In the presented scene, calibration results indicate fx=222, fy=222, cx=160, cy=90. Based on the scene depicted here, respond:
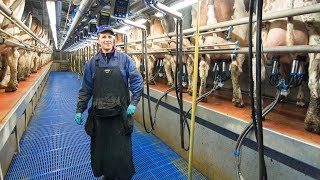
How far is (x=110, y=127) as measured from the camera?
7.22 ft

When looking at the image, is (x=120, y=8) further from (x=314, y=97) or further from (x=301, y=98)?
(x=314, y=97)

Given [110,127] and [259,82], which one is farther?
[110,127]

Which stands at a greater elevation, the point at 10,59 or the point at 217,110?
the point at 10,59

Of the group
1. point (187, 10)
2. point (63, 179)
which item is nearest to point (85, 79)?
point (63, 179)

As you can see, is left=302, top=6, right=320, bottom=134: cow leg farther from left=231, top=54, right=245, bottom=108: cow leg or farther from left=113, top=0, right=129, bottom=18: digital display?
left=113, top=0, right=129, bottom=18: digital display

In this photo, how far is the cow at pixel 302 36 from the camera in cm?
164

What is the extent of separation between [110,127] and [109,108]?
22 centimetres

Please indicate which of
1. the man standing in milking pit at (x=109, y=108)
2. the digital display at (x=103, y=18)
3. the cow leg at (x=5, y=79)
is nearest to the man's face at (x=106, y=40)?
the man standing in milking pit at (x=109, y=108)

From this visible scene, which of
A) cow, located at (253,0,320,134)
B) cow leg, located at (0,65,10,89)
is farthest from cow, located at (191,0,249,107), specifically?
cow leg, located at (0,65,10,89)

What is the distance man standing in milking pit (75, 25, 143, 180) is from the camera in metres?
2.13

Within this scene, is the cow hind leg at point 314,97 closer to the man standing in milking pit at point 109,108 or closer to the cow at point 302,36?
the cow at point 302,36

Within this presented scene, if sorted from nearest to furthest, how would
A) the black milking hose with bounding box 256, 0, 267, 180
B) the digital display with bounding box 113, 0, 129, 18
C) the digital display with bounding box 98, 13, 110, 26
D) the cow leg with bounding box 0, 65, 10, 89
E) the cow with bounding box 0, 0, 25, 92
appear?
1. the black milking hose with bounding box 256, 0, 267, 180
2. the cow with bounding box 0, 0, 25, 92
3. the cow leg with bounding box 0, 65, 10, 89
4. the digital display with bounding box 113, 0, 129, 18
5. the digital display with bounding box 98, 13, 110, 26

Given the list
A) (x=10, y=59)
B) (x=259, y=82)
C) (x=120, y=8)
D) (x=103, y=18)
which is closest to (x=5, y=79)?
(x=10, y=59)

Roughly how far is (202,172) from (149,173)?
0.61 metres
